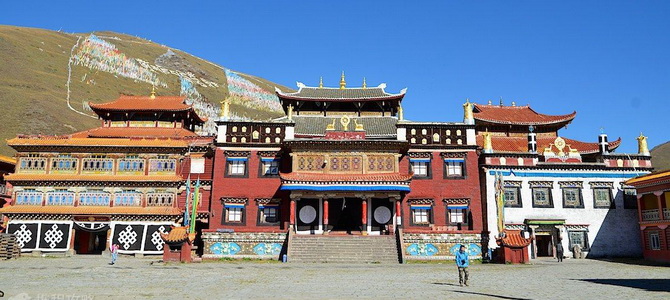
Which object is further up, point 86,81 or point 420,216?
point 86,81

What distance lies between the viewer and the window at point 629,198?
1481 inches

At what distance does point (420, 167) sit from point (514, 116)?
15.8 meters

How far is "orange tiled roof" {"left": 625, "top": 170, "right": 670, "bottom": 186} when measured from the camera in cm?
3294

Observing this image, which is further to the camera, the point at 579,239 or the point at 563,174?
the point at 563,174

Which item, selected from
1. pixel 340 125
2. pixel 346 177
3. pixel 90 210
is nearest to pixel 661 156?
pixel 340 125

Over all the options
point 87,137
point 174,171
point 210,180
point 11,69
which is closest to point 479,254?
point 210,180

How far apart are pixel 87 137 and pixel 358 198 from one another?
24.7m

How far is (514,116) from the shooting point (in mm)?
48812

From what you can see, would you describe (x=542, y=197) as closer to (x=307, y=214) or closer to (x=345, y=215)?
(x=345, y=215)

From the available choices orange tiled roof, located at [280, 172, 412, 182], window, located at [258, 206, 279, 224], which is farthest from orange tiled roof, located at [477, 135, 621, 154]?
window, located at [258, 206, 279, 224]

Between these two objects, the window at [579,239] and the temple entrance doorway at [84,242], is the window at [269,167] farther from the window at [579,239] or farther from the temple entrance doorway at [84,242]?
the window at [579,239]

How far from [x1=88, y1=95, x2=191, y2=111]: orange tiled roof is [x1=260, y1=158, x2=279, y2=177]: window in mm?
12264

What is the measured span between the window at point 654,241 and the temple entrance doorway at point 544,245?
661 centimetres

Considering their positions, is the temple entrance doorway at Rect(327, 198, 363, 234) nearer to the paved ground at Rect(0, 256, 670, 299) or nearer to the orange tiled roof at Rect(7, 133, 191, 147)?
the orange tiled roof at Rect(7, 133, 191, 147)
